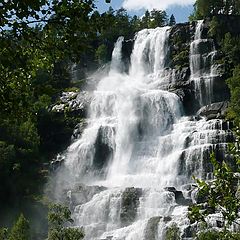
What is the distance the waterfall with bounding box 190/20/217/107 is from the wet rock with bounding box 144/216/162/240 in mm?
29141

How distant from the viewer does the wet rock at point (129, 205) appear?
41781 millimetres

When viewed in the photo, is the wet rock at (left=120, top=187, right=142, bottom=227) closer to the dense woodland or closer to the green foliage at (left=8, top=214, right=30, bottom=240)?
the dense woodland

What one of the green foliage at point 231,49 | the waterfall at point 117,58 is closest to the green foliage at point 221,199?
the green foliage at point 231,49

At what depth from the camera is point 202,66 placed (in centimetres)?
6856

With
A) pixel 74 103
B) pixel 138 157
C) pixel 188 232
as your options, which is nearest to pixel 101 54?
pixel 74 103

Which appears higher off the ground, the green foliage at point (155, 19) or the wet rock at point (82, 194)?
the green foliage at point (155, 19)

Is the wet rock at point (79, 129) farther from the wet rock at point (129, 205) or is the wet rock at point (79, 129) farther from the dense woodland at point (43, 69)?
the wet rock at point (129, 205)

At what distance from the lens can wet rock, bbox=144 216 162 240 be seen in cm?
3666

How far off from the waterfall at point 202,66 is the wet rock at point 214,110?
12.5 ft

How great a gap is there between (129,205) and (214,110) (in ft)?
67.7

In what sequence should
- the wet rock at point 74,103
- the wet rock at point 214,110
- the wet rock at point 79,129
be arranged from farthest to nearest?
the wet rock at point 74,103 < the wet rock at point 79,129 < the wet rock at point 214,110

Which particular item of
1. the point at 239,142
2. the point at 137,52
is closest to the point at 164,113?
the point at 137,52

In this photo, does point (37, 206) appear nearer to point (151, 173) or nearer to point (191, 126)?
point (151, 173)

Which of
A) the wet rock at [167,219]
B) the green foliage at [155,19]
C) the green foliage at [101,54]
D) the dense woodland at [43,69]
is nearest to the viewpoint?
the dense woodland at [43,69]
